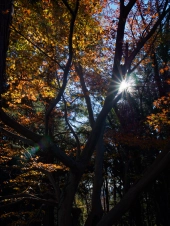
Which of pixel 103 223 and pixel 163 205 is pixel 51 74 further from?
pixel 163 205

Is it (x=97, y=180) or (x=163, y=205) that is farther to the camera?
(x=163, y=205)

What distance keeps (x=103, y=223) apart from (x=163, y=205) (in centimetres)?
868

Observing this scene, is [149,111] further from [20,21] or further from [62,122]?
[20,21]

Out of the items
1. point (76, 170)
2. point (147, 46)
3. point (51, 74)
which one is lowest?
point (76, 170)

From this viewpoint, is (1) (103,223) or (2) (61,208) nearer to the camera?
(1) (103,223)

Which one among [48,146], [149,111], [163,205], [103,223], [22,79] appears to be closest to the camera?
[48,146]

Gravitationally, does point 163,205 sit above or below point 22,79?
below

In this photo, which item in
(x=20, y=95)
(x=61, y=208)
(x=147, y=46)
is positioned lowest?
(x=61, y=208)

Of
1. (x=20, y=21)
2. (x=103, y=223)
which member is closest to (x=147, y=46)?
(x=20, y=21)

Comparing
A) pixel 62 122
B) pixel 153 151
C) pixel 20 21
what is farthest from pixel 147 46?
pixel 62 122

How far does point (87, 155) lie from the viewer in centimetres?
532

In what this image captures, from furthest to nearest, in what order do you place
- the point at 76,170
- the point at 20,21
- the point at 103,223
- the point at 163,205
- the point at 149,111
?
the point at 149,111 → the point at 163,205 → the point at 20,21 → the point at 76,170 → the point at 103,223

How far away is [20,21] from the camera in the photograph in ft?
18.8

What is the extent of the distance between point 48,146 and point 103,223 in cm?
190
